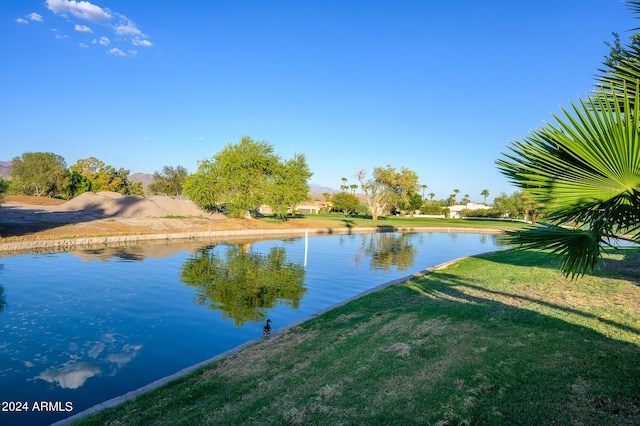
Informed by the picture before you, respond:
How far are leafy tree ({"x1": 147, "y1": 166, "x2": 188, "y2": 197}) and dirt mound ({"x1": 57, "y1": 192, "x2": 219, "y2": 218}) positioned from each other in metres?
47.9

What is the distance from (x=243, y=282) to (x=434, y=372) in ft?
41.8

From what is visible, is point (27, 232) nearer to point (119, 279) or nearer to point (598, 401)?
point (119, 279)

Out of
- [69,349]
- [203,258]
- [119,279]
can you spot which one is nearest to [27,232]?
[203,258]

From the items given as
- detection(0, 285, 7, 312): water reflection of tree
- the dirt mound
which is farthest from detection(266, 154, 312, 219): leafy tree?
detection(0, 285, 7, 312): water reflection of tree

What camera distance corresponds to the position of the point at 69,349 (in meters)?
9.22

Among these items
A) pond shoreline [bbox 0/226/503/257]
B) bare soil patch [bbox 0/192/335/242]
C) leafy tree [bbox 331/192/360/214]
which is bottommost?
pond shoreline [bbox 0/226/503/257]

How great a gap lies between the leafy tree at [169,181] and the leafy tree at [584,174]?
106948mm

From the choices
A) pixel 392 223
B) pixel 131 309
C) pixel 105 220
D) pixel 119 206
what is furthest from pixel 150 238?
pixel 392 223

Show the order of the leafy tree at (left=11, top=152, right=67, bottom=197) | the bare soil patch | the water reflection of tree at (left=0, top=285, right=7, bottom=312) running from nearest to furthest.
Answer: the water reflection of tree at (left=0, top=285, right=7, bottom=312)
the bare soil patch
the leafy tree at (left=11, top=152, right=67, bottom=197)

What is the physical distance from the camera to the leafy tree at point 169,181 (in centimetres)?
10450

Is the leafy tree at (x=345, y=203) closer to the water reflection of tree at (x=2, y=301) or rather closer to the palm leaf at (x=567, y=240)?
the water reflection of tree at (x=2, y=301)

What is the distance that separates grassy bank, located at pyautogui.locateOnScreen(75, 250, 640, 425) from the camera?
15.6 ft

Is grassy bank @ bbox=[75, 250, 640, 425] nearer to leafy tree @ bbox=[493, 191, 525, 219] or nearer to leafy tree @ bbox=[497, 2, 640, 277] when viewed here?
leafy tree @ bbox=[497, 2, 640, 277]

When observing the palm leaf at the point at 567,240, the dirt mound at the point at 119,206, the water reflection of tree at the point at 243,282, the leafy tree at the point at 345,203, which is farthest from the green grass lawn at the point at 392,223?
the palm leaf at the point at 567,240
